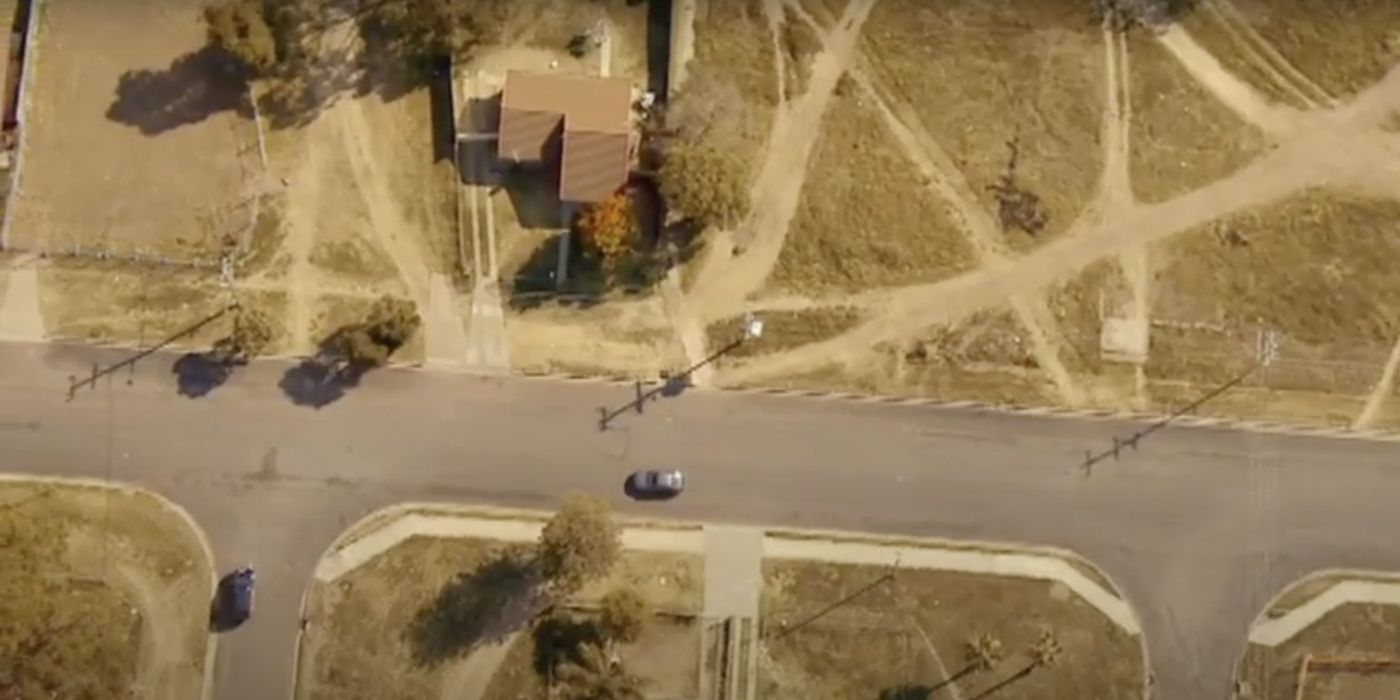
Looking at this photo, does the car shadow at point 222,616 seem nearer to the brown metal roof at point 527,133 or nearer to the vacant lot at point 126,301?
the vacant lot at point 126,301

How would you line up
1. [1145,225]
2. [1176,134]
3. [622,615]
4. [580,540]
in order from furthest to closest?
1. [1176,134]
2. [1145,225]
3. [622,615]
4. [580,540]

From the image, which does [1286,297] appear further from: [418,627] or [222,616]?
[222,616]

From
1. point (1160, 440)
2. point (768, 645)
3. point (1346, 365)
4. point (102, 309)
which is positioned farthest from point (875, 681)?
point (102, 309)

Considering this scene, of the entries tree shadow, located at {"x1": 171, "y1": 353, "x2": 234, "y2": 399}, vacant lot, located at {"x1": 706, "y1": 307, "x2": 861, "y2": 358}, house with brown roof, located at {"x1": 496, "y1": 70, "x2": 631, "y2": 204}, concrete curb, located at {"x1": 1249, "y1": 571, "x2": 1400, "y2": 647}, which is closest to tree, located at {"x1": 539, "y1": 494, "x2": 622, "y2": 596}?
vacant lot, located at {"x1": 706, "y1": 307, "x2": 861, "y2": 358}

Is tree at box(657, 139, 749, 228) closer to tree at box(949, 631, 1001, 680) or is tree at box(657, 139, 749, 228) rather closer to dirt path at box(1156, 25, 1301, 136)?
tree at box(949, 631, 1001, 680)

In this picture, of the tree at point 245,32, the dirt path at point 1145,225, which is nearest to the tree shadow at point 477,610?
the dirt path at point 1145,225

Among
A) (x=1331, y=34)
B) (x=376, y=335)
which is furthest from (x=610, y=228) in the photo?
(x=1331, y=34)

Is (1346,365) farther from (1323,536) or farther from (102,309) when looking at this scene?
(102,309)
